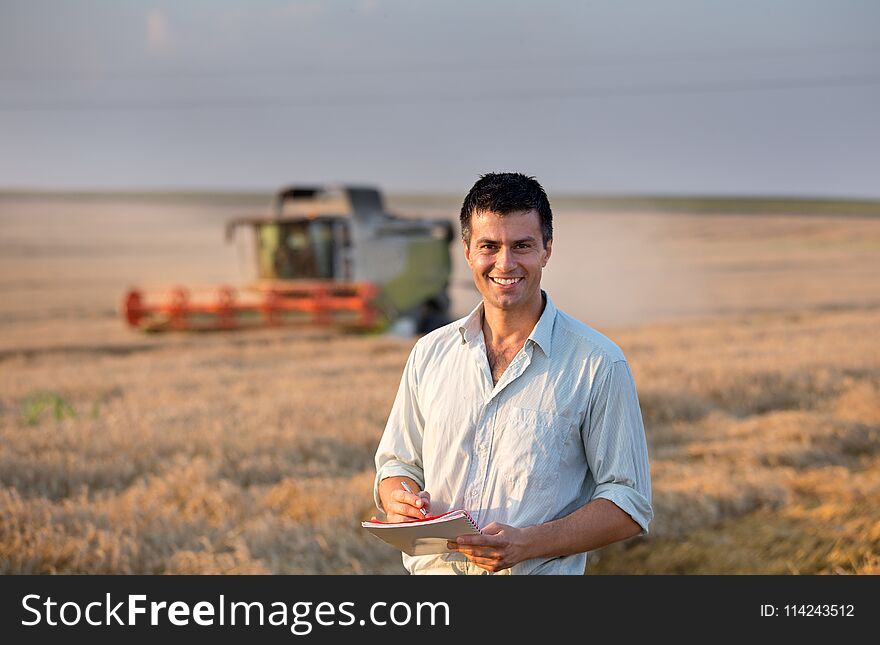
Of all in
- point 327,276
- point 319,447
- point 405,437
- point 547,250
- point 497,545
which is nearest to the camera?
point 497,545

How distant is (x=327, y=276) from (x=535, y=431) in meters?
16.9

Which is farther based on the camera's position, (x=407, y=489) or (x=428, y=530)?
(x=407, y=489)

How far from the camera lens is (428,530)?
225 cm

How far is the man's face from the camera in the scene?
7.41 feet

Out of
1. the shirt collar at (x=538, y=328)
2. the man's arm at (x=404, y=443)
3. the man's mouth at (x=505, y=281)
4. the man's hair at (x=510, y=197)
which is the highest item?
the man's hair at (x=510, y=197)

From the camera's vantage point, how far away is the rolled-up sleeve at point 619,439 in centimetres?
229

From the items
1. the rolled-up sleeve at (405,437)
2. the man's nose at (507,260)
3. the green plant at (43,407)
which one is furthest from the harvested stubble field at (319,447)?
the man's nose at (507,260)

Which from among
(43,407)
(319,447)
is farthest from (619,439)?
(43,407)

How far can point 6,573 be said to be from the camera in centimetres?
518

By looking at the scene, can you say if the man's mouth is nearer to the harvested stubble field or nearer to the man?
the man

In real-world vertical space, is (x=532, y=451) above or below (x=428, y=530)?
above

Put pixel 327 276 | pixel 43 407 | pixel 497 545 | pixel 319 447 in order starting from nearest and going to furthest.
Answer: pixel 497 545 → pixel 319 447 → pixel 43 407 → pixel 327 276

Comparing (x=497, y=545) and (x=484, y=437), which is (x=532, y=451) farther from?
(x=497, y=545)

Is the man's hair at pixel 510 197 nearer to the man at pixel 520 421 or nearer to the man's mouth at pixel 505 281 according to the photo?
the man at pixel 520 421
